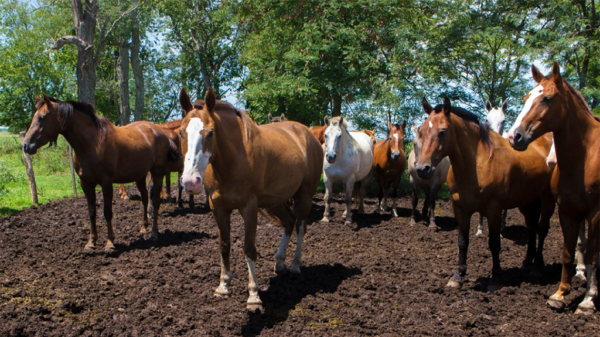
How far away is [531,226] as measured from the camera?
5926mm

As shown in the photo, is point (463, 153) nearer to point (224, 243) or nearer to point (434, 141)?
Result: point (434, 141)

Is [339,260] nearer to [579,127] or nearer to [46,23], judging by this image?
[579,127]

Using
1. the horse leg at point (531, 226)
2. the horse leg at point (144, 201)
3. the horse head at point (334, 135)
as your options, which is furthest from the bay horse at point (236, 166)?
the horse leg at point (144, 201)

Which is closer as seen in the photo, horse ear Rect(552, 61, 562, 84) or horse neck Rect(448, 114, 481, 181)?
horse ear Rect(552, 61, 562, 84)

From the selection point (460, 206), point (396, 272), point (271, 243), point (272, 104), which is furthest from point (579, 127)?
point (272, 104)

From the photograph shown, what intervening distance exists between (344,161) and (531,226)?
13.3ft

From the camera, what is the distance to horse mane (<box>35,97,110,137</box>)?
6266 mm

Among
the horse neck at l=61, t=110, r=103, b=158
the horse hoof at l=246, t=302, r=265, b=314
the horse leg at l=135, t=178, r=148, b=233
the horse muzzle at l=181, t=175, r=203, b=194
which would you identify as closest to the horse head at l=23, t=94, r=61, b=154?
the horse neck at l=61, t=110, r=103, b=158

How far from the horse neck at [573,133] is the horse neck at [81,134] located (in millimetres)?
5864

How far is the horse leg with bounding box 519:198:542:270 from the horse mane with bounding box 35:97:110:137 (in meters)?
6.14

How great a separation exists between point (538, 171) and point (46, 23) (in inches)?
1243

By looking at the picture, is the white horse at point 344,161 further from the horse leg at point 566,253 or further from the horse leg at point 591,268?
the horse leg at point 591,268

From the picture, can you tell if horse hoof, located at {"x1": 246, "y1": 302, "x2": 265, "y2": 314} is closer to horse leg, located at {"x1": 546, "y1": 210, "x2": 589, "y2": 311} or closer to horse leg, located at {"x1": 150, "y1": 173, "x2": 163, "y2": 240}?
horse leg, located at {"x1": 546, "y1": 210, "x2": 589, "y2": 311}

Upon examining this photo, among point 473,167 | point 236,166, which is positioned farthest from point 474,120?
point 236,166
